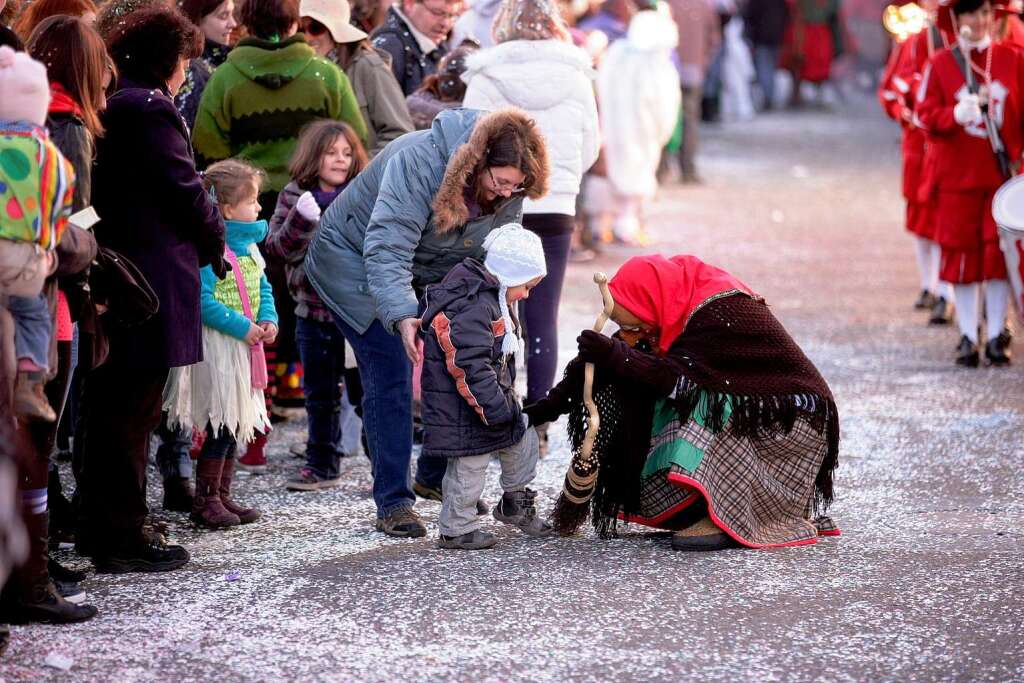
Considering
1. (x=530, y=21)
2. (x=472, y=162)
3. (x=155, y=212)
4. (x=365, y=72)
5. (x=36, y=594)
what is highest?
(x=530, y=21)

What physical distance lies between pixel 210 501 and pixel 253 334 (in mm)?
603

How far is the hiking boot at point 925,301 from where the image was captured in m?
9.70

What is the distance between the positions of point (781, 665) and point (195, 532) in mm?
2198

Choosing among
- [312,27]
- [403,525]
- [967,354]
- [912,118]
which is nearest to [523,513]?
[403,525]

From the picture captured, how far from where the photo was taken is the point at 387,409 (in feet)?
17.1

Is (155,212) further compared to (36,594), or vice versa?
(155,212)

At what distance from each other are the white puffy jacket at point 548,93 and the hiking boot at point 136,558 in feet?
6.93

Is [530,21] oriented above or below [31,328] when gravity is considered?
above

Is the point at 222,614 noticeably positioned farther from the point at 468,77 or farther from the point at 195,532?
the point at 468,77

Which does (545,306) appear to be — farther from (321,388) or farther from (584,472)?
(584,472)

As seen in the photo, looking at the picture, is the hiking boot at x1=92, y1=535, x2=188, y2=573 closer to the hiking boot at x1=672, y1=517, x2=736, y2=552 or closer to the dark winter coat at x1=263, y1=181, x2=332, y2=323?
Answer: the dark winter coat at x1=263, y1=181, x2=332, y2=323

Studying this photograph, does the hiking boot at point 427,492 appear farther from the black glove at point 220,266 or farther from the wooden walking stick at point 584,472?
the black glove at point 220,266

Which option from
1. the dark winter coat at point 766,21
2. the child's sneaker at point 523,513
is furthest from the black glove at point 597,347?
the dark winter coat at point 766,21

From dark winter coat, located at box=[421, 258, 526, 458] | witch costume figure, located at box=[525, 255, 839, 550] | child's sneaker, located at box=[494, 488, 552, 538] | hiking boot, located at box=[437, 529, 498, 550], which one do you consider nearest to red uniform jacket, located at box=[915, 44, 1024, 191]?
witch costume figure, located at box=[525, 255, 839, 550]
